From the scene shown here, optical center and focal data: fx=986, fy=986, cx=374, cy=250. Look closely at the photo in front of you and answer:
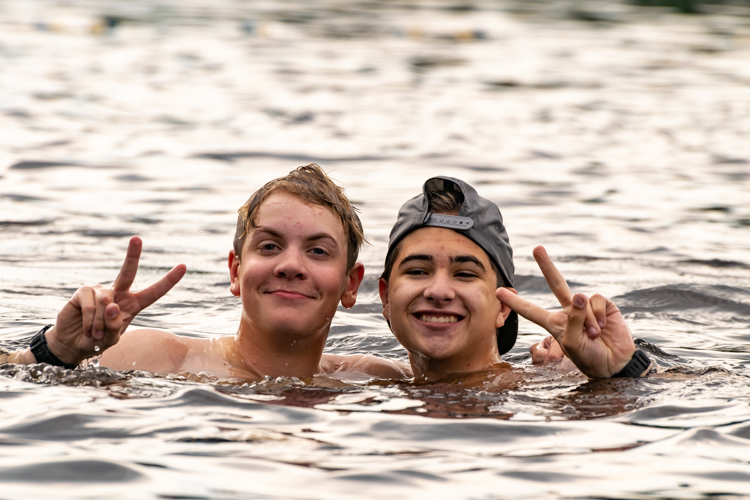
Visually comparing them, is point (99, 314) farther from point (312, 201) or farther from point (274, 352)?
point (312, 201)

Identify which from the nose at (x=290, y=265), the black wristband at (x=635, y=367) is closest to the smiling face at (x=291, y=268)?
the nose at (x=290, y=265)

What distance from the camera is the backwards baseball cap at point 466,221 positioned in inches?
247

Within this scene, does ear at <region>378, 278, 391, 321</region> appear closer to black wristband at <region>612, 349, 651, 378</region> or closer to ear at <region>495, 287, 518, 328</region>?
ear at <region>495, 287, 518, 328</region>

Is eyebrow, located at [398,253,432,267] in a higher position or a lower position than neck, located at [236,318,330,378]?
higher

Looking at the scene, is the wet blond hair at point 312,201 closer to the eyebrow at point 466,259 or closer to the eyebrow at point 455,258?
the eyebrow at point 455,258

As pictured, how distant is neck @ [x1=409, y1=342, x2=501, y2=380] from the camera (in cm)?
618

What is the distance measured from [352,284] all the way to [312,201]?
0.63 meters

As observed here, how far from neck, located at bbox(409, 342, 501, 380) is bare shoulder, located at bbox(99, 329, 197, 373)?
1.49m

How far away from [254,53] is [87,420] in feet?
79.5

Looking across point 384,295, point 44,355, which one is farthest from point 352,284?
point 44,355

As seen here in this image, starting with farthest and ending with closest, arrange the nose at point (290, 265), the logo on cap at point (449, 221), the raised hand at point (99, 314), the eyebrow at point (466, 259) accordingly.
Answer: the logo on cap at point (449, 221) < the eyebrow at point (466, 259) < the nose at point (290, 265) < the raised hand at point (99, 314)

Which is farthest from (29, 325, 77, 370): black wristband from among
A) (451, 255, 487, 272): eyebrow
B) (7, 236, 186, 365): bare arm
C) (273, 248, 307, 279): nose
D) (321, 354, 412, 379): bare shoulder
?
(451, 255, 487, 272): eyebrow

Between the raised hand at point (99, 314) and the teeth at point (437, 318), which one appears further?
the teeth at point (437, 318)

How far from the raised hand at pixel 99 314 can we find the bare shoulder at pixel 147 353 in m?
0.64
